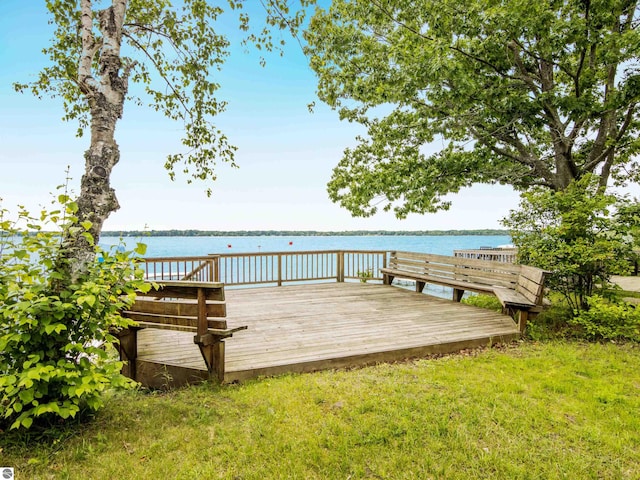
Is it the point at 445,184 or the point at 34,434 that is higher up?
the point at 445,184

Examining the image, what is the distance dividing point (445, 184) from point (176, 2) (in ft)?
19.7

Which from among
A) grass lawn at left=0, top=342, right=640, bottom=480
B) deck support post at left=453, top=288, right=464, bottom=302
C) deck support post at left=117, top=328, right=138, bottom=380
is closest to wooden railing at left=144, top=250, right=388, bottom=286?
deck support post at left=453, top=288, right=464, bottom=302

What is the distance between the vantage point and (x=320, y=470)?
75.6 inches

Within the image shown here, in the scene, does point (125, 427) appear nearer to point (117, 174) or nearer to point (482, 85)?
point (117, 174)

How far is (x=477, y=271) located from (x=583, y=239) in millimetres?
1826

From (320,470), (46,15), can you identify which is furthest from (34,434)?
(46,15)

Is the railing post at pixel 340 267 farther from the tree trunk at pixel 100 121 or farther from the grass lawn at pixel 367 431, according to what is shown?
the tree trunk at pixel 100 121

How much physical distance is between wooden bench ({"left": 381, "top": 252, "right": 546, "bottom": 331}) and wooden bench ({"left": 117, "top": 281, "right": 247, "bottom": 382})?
153 inches

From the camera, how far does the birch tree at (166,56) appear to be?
2.77 m

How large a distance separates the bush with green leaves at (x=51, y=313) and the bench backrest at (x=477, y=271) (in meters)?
5.00

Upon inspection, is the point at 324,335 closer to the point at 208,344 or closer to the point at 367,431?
the point at 208,344

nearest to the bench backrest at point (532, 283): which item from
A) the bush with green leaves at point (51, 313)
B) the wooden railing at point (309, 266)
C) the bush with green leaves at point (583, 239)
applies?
the bush with green leaves at point (583, 239)

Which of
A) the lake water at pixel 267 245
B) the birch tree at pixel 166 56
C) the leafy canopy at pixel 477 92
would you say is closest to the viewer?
the birch tree at pixel 166 56

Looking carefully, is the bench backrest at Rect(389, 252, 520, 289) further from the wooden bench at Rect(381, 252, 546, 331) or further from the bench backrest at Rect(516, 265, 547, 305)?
the bench backrest at Rect(516, 265, 547, 305)
